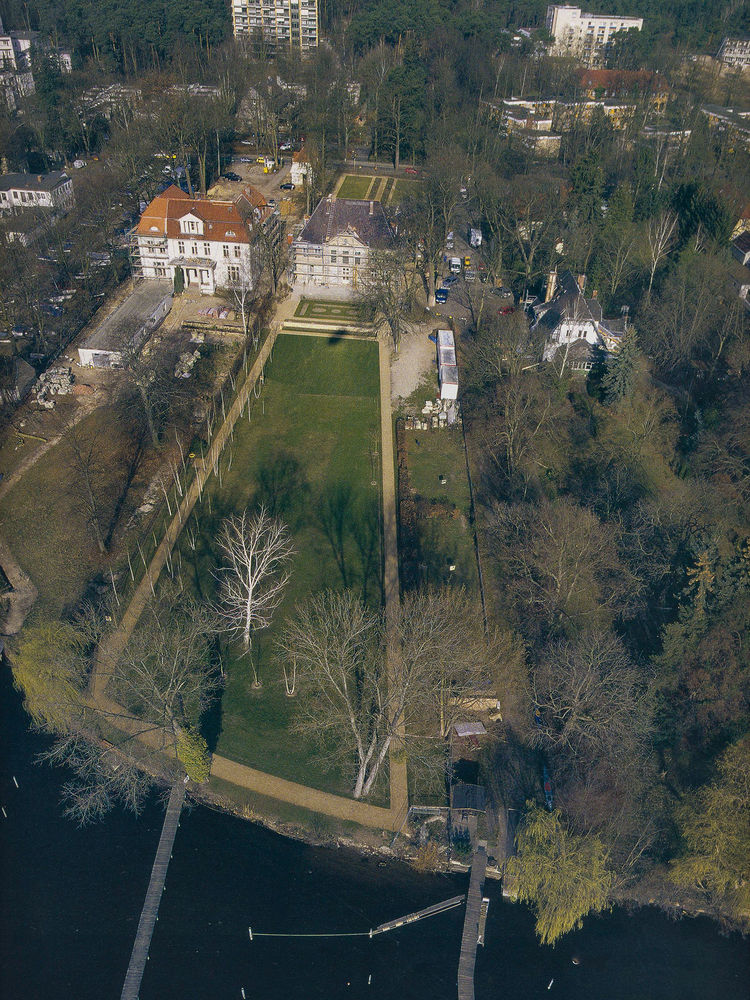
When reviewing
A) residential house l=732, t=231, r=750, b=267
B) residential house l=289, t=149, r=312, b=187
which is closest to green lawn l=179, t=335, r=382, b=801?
residential house l=289, t=149, r=312, b=187

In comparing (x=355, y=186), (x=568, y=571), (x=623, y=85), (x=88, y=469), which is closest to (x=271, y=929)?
(x=568, y=571)

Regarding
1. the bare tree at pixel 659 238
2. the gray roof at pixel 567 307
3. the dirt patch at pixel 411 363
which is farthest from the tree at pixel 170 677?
the bare tree at pixel 659 238

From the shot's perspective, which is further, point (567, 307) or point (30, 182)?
point (30, 182)

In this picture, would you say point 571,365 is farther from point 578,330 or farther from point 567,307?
point 567,307

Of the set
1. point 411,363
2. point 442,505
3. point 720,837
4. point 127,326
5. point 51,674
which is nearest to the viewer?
point 720,837

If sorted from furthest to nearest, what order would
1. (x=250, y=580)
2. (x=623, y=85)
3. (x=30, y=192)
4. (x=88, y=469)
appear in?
1. (x=623, y=85)
2. (x=30, y=192)
3. (x=88, y=469)
4. (x=250, y=580)

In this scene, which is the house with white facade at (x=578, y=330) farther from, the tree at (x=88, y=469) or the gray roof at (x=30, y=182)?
the gray roof at (x=30, y=182)
